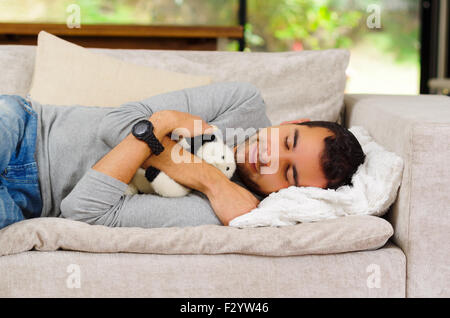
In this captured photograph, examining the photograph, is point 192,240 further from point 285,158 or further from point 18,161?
point 18,161

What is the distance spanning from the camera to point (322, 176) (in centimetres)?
127

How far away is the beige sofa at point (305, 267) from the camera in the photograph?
3.56ft

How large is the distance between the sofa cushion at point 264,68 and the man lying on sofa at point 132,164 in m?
0.34

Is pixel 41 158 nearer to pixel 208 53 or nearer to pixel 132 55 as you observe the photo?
pixel 132 55

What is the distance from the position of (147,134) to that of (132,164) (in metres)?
0.08

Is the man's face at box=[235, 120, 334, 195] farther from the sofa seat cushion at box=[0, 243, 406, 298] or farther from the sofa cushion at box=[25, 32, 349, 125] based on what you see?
the sofa cushion at box=[25, 32, 349, 125]

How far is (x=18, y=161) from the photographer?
1.25 m

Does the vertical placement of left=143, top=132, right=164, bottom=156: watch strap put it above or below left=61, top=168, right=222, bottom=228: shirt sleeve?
above

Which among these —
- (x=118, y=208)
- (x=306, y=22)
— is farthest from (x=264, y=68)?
(x=306, y=22)

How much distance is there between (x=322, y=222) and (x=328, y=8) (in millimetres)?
3592

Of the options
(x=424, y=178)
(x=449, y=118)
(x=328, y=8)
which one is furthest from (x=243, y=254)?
(x=328, y=8)

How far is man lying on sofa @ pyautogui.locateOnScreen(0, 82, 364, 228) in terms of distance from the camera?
1.21 meters

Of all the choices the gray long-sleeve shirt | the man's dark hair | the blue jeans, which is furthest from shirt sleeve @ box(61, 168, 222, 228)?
the man's dark hair

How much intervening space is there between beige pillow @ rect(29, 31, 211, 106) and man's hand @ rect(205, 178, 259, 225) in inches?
19.1
